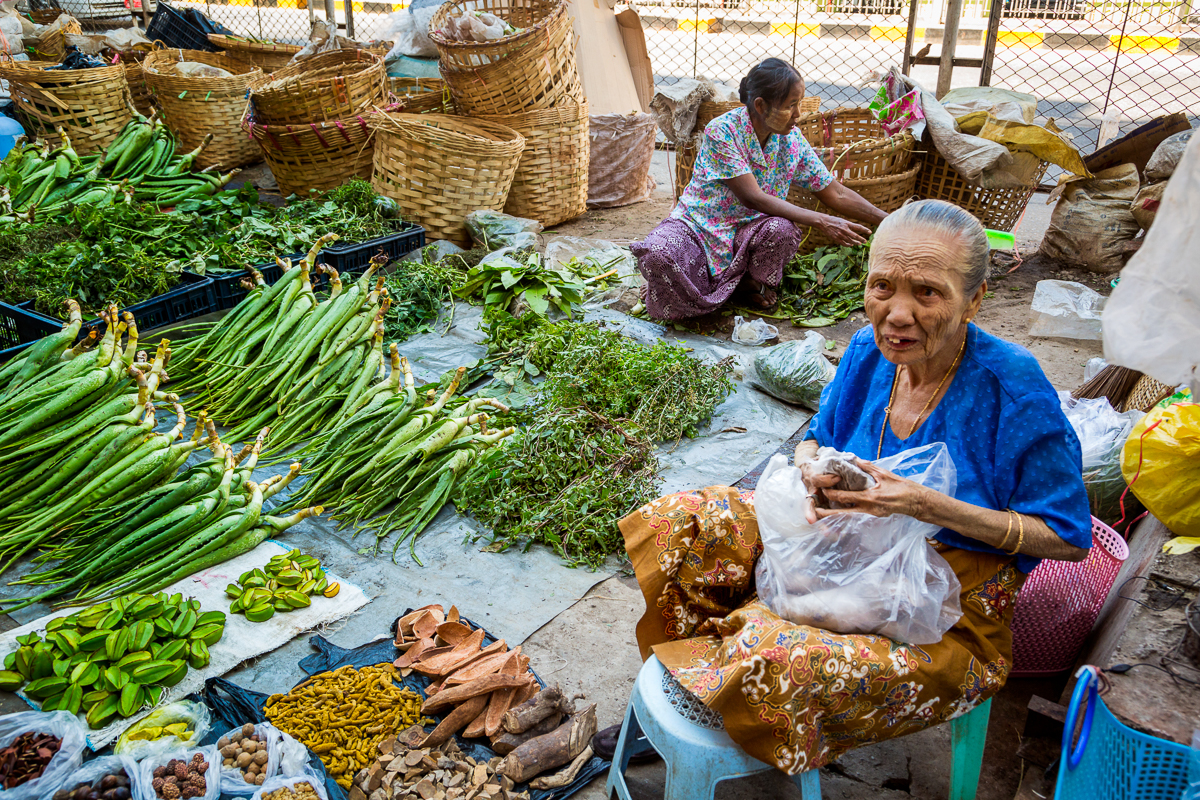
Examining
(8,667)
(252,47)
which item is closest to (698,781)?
(8,667)

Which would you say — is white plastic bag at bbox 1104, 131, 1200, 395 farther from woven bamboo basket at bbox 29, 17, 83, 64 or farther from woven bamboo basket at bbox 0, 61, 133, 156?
woven bamboo basket at bbox 29, 17, 83, 64

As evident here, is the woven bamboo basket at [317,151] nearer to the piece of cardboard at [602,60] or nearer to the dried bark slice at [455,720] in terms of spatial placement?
the piece of cardboard at [602,60]

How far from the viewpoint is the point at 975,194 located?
4.96 metres

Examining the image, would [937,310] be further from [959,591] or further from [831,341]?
[831,341]

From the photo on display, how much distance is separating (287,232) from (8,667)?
9.86 ft

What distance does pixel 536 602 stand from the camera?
2.58 meters

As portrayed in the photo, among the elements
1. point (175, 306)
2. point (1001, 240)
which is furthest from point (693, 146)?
point (175, 306)

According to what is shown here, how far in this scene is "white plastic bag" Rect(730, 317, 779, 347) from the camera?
14.2ft

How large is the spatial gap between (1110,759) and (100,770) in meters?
1.90

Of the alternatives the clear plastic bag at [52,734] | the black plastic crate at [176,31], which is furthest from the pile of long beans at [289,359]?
the black plastic crate at [176,31]

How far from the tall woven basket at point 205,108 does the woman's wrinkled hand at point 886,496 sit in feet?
20.6

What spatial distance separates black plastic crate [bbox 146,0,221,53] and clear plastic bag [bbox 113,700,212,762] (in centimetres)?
811

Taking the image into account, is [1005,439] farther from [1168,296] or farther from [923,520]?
[1168,296]

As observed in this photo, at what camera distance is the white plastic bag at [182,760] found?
168cm
